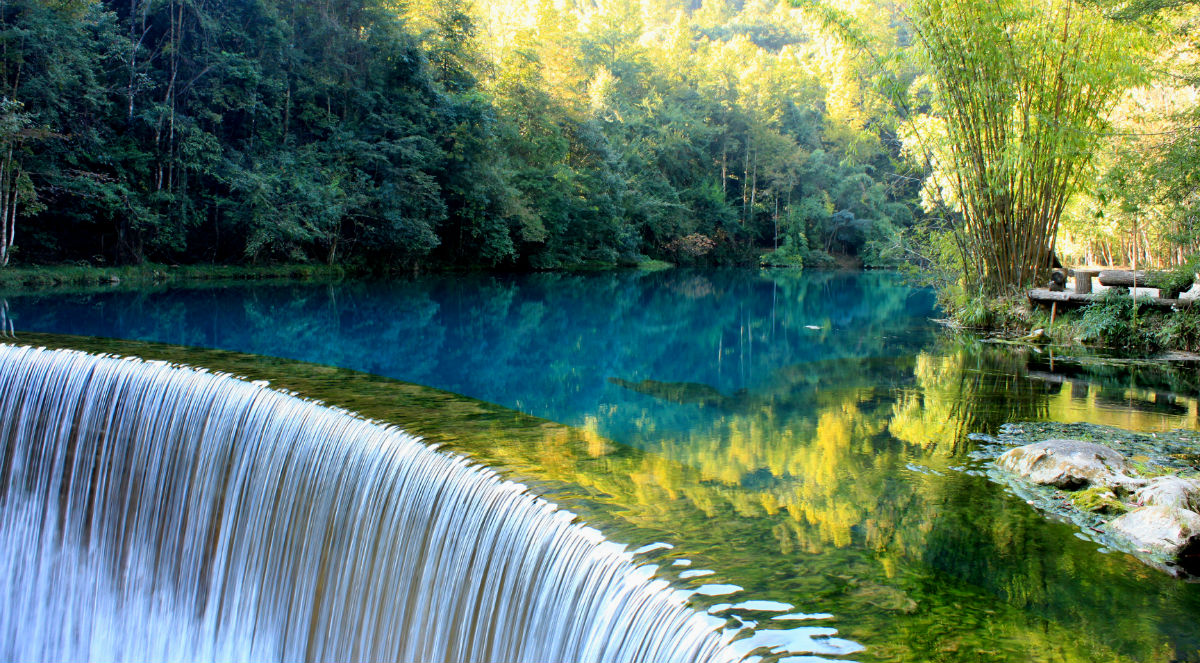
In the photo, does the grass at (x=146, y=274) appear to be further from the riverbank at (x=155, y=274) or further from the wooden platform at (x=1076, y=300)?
the wooden platform at (x=1076, y=300)

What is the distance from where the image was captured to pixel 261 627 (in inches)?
186

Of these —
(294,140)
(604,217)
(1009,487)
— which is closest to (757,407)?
(1009,487)

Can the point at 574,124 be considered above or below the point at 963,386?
above

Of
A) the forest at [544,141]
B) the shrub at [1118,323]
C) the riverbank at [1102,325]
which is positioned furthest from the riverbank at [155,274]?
the shrub at [1118,323]

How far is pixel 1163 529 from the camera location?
11.5 feet

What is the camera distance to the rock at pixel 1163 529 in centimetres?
339

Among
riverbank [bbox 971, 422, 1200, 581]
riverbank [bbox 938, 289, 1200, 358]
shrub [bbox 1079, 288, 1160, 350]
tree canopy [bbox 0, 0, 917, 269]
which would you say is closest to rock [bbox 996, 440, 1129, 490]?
riverbank [bbox 971, 422, 1200, 581]

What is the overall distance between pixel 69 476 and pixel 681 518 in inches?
203

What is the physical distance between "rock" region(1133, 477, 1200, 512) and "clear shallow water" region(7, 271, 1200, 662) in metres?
0.53

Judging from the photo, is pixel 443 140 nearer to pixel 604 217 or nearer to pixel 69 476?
pixel 604 217

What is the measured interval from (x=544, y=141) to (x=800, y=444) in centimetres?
2569

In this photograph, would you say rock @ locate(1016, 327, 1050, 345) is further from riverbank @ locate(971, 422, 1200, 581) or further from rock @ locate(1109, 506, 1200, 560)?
rock @ locate(1109, 506, 1200, 560)

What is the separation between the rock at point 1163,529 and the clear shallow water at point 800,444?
23 cm

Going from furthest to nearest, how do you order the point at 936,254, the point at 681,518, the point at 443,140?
the point at 443,140
the point at 936,254
the point at 681,518
